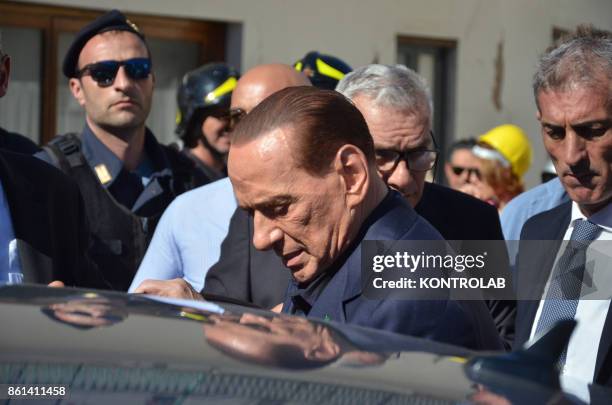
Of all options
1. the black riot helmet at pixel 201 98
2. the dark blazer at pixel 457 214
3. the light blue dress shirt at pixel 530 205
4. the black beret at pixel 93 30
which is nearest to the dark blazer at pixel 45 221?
the dark blazer at pixel 457 214

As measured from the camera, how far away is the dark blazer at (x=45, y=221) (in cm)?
344

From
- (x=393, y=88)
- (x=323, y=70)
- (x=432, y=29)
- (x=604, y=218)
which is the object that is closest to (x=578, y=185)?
(x=604, y=218)

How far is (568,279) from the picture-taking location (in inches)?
136

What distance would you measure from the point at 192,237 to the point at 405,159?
2.59ft

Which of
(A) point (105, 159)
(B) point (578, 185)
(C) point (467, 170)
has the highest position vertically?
(B) point (578, 185)

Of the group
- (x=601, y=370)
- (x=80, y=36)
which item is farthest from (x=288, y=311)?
(x=80, y=36)

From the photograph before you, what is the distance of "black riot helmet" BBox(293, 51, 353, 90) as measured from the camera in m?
5.26

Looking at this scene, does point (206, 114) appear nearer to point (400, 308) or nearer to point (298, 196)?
point (298, 196)

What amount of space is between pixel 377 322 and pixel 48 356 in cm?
92

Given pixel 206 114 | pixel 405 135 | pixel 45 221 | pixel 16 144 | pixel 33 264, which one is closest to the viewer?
pixel 33 264

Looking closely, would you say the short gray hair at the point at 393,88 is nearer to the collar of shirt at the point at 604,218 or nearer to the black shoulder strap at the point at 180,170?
the collar of shirt at the point at 604,218

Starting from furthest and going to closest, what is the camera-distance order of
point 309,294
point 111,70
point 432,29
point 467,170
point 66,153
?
point 432,29
point 467,170
point 111,70
point 66,153
point 309,294

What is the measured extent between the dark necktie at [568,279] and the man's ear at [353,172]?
3.21 feet

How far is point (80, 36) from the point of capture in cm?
534
